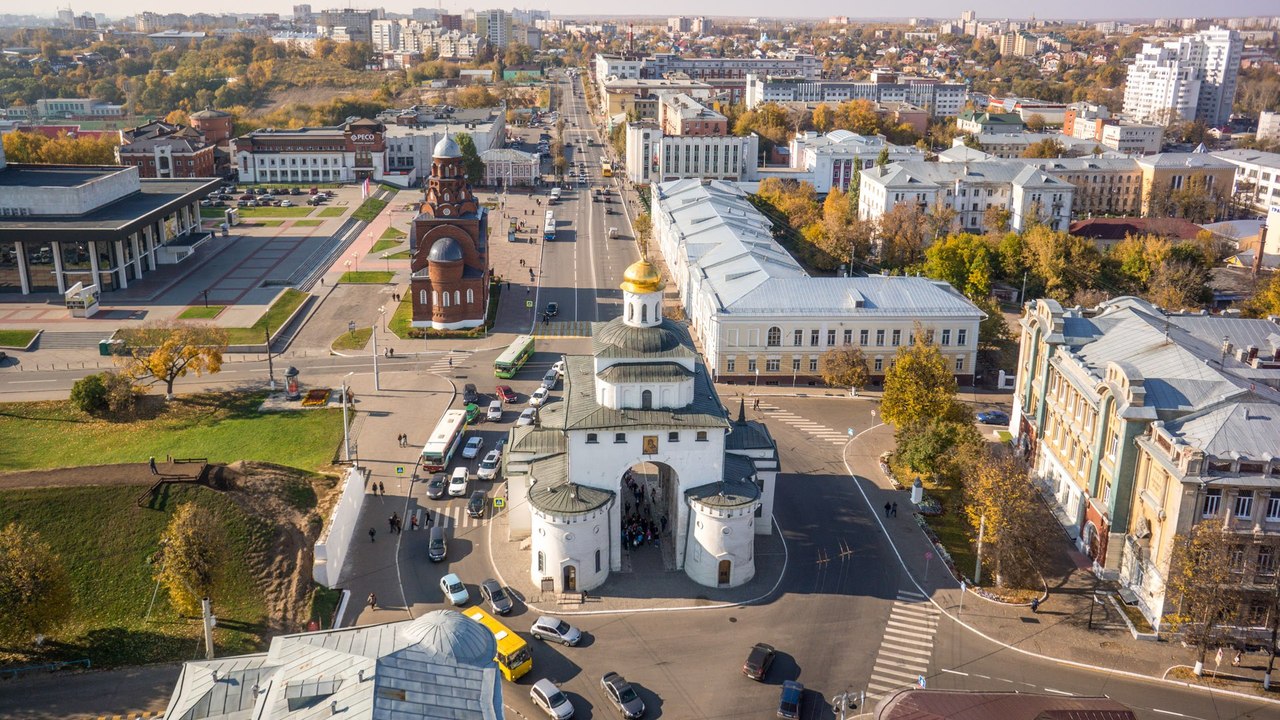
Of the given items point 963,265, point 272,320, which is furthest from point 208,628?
point 963,265

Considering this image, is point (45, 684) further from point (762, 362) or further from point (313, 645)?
point (762, 362)

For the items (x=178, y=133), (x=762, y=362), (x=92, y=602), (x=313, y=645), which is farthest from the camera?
(x=178, y=133)

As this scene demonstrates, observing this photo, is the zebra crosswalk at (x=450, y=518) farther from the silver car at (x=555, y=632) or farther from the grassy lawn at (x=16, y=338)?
the grassy lawn at (x=16, y=338)

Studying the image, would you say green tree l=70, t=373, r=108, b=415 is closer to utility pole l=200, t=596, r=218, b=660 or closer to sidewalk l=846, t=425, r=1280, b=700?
utility pole l=200, t=596, r=218, b=660

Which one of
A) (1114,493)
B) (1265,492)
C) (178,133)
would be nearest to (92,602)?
(1114,493)

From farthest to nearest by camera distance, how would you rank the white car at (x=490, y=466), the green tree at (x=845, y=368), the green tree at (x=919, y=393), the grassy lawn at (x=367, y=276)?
the grassy lawn at (x=367, y=276) < the green tree at (x=845, y=368) < the green tree at (x=919, y=393) < the white car at (x=490, y=466)

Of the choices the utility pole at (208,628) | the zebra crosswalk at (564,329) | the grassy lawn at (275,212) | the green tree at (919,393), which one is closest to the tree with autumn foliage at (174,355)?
the zebra crosswalk at (564,329)
